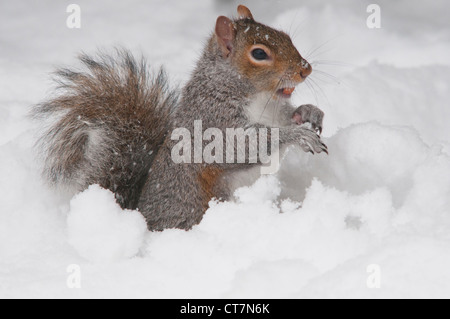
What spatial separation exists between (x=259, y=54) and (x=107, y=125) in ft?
A: 1.80

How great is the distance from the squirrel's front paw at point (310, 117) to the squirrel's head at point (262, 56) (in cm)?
13

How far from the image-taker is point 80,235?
175 cm

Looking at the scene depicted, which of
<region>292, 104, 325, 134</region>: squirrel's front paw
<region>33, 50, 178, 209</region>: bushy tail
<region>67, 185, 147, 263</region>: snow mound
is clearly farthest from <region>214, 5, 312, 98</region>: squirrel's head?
<region>67, 185, 147, 263</region>: snow mound

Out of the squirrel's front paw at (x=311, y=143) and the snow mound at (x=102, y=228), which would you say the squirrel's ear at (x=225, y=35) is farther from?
the snow mound at (x=102, y=228)

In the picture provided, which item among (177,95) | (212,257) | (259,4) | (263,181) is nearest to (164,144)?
(177,95)

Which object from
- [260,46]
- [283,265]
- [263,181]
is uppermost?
[260,46]

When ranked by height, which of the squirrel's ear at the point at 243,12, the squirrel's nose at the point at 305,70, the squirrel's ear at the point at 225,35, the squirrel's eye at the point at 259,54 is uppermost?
the squirrel's ear at the point at 243,12

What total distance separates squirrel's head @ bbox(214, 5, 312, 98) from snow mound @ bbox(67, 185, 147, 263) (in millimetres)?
583

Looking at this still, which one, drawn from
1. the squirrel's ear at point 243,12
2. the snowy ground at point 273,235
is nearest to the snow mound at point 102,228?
the snowy ground at point 273,235

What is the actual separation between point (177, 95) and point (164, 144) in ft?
0.81

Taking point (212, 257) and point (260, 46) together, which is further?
point (260, 46)

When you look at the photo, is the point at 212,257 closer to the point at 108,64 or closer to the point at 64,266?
the point at 64,266

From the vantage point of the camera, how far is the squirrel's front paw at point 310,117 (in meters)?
2.12

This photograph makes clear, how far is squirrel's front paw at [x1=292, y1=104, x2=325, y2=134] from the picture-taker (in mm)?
2123
